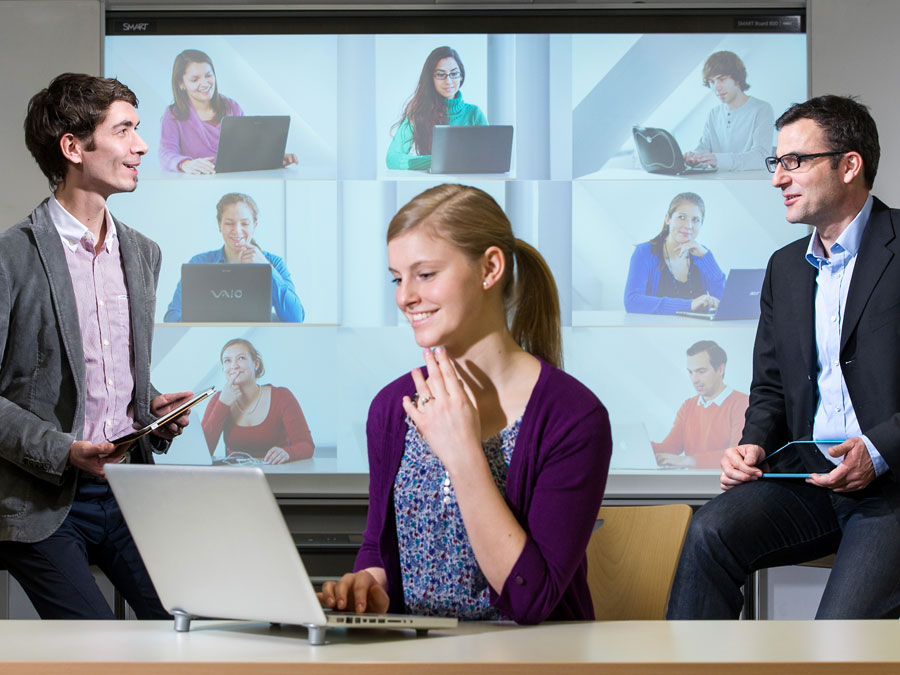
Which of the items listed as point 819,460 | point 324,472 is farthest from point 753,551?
point 324,472

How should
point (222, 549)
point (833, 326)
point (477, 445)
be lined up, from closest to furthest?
1. point (222, 549)
2. point (477, 445)
3. point (833, 326)

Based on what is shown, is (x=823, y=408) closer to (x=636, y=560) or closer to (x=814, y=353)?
(x=814, y=353)

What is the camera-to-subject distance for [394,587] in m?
1.61

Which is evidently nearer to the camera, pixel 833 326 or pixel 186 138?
pixel 833 326

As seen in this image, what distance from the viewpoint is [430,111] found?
370cm

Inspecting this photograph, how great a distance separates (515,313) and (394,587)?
50 cm

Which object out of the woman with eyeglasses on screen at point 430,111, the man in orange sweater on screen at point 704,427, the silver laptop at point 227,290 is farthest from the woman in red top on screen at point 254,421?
the man in orange sweater on screen at point 704,427

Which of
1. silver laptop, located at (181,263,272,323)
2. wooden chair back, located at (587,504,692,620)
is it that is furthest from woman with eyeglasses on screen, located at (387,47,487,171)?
wooden chair back, located at (587,504,692,620)

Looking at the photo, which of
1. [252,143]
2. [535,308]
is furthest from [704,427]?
[535,308]

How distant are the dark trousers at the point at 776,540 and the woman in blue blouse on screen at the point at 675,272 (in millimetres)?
1195

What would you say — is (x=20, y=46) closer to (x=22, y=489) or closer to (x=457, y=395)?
(x=22, y=489)

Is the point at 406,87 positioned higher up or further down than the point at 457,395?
higher up

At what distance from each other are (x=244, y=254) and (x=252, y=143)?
0.41 m

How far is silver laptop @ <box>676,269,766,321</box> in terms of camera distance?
12.1 feet
